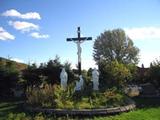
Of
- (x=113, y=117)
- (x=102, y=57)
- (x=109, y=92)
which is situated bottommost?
(x=113, y=117)

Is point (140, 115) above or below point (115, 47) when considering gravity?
below

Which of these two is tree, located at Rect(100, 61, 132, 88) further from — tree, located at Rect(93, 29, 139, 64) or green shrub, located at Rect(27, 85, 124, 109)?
tree, located at Rect(93, 29, 139, 64)

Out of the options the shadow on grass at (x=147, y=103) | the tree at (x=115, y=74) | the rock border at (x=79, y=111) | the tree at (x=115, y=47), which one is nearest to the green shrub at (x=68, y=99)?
the rock border at (x=79, y=111)

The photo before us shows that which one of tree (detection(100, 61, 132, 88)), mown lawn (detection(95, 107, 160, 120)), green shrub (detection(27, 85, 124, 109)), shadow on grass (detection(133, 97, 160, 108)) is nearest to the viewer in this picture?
mown lawn (detection(95, 107, 160, 120))

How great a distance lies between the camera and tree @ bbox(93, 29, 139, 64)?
5672 centimetres

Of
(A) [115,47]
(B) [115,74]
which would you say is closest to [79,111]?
(B) [115,74]

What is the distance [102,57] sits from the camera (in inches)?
2264

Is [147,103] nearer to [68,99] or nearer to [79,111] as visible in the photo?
[68,99]

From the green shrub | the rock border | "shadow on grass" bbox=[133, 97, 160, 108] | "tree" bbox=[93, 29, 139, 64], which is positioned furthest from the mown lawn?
"tree" bbox=[93, 29, 139, 64]

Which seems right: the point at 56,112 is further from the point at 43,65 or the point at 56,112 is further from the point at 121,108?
the point at 43,65

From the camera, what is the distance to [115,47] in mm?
56875

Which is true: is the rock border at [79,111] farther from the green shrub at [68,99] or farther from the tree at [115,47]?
the tree at [115,47]

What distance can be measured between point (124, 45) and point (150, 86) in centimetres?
2169

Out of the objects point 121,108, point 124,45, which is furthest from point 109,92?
point 124,45
